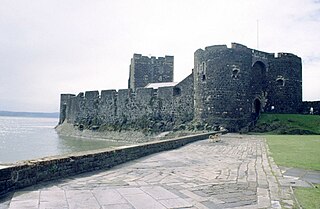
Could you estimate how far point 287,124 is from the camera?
2094 cm

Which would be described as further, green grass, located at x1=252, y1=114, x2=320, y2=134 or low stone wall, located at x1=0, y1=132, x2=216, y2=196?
green grass, located at x1=252, y1=114, x2=320, y2=134

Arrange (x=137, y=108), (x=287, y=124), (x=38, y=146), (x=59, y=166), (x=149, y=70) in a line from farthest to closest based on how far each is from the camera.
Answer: (x=149, y=70) < (x=137, y=108) < (x=287, y=124) < (x=38, y=146) < (x=59, y=166)

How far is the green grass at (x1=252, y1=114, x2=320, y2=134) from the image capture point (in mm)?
20328

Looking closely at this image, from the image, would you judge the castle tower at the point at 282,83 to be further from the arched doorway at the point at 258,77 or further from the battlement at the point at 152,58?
the battlement at the point at 152,58

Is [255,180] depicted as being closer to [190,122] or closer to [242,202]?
[242,202]

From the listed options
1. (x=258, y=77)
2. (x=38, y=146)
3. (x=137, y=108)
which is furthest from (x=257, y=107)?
(x=38, y=146)

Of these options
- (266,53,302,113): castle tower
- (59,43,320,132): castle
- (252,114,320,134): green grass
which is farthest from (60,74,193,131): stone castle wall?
(266,53,302,113): castle tower

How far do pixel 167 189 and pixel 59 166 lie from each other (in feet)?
6.97

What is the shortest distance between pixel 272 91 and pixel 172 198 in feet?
69.8

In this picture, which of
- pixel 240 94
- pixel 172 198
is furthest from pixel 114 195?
pixel 240 94

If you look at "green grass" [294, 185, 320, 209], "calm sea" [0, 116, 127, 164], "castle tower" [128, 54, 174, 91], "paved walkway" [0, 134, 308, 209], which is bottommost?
"calm sea" [0, 116, 127, 164]

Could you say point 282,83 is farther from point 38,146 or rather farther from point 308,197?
point 308,197

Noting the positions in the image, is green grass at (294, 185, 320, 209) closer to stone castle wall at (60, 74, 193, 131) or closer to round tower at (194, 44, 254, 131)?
round tower at (194, 44, 254, 131)

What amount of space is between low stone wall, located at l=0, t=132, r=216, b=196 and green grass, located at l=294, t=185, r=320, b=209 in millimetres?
4019
